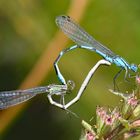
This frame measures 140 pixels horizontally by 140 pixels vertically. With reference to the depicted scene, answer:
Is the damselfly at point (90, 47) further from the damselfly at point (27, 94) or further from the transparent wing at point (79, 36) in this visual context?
the damselfly at point (27, 94)

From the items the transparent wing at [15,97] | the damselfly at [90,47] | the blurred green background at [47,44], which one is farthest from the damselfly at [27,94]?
the blurred green background at [47,44]

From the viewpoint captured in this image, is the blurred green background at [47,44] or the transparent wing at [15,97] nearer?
the transparent wing at [15,97]

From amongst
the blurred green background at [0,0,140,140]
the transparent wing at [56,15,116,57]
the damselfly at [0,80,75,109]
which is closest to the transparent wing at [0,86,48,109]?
the damselfly at [0,80,75,109]

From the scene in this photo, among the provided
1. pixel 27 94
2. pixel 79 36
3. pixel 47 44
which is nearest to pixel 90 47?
pixel 79 36

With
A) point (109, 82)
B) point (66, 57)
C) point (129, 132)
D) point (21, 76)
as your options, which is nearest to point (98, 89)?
point (109, 82)

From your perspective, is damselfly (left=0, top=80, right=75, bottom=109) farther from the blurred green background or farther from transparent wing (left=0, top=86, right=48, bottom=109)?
the blurred green background

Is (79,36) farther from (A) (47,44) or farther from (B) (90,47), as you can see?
(A) (47,44)
